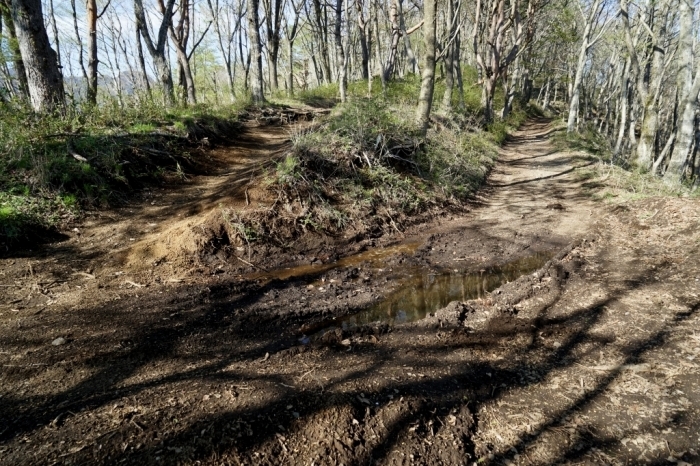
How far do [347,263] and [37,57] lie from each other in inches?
275

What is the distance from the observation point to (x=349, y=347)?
354cm

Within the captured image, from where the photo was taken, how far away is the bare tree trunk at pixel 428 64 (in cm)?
895

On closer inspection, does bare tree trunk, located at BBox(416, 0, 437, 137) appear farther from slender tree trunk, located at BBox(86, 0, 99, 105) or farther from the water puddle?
slender tree trunk, located at BBox(86, 0, 99, 105)

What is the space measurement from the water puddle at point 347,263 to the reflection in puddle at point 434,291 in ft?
2.56

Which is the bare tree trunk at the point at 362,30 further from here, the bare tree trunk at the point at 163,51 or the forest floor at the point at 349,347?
the forest floor at the point at 349,347

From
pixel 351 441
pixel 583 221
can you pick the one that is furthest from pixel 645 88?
pixel 351 441

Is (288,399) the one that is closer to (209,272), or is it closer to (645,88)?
(209,272)

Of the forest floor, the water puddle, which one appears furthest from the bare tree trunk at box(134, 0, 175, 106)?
the water puddle

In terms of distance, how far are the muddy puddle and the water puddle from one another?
2.28 ft

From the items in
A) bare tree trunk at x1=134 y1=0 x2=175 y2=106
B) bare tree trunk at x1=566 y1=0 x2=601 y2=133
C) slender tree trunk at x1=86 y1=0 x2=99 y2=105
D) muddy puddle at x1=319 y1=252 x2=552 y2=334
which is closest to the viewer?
muddy puddle at x1=319 y1=252 x2=552 y2=334

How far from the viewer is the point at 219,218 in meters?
5.70

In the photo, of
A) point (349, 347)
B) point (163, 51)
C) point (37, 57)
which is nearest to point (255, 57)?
point (163, 51)

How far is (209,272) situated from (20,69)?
10232mm

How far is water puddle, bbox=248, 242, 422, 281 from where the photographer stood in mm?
5275
